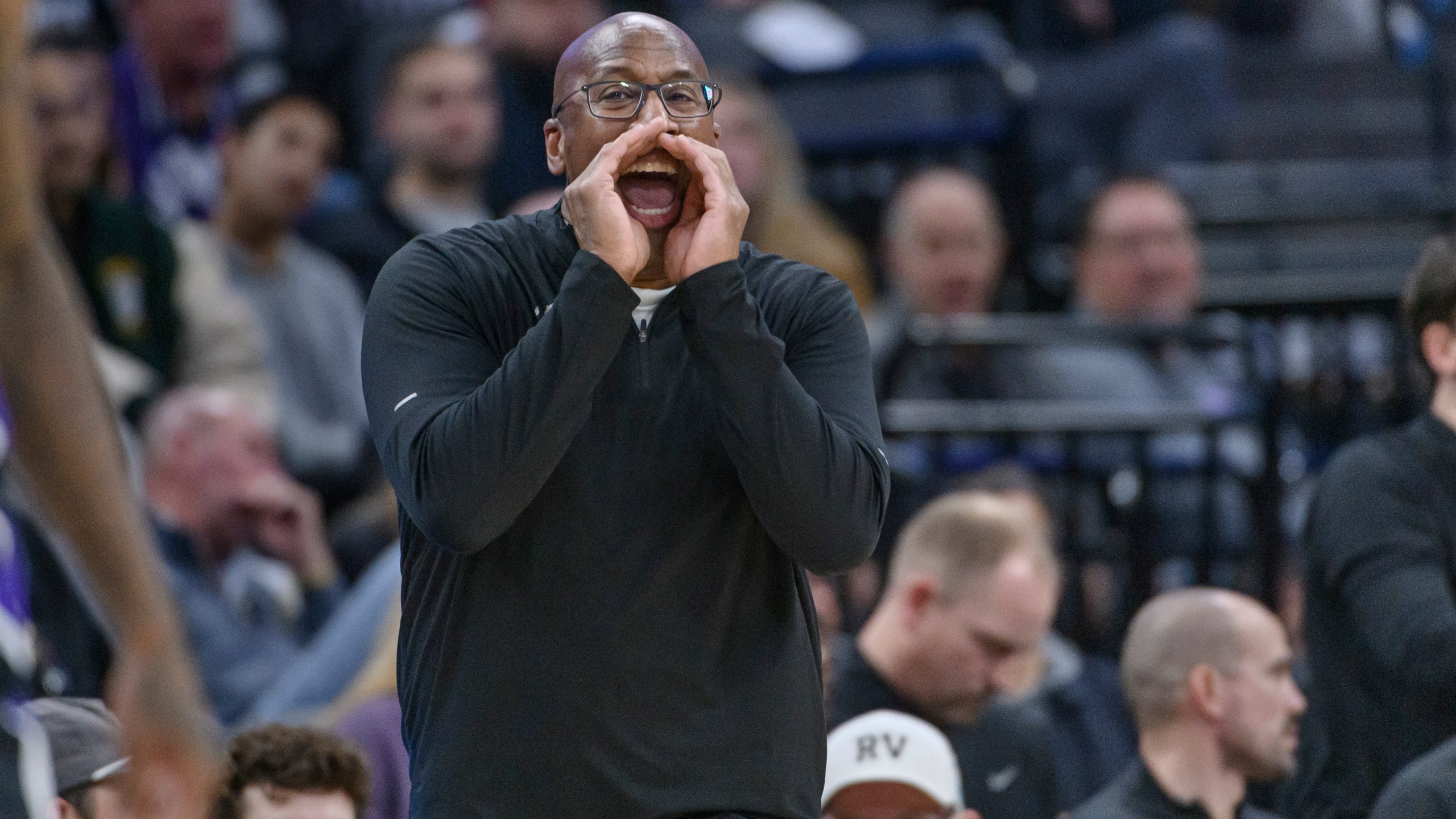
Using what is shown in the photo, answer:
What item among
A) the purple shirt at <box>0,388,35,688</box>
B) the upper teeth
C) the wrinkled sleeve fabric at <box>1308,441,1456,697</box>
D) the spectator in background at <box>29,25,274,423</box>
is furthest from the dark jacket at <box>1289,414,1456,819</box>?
the spectator in background at <box>29,25,274,423</box>

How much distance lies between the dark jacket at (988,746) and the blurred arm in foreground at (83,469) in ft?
11.3

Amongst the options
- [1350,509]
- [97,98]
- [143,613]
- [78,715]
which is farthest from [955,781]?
[97,98]

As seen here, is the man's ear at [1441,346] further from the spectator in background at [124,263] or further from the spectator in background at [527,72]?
the spectator in background at [527,72]

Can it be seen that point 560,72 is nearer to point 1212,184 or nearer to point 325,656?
point 325,656

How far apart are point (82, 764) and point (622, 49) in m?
1.33

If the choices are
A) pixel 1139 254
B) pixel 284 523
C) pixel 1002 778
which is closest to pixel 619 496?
pixel 1002 778

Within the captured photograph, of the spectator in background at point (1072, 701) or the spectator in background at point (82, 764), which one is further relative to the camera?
the spectator in background at point (1072, 701)

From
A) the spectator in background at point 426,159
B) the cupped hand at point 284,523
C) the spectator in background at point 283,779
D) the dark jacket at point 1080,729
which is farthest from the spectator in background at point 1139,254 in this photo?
the spectator in background at point 283,779

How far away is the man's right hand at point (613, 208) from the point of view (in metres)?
2.64

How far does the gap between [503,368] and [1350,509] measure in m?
2.33

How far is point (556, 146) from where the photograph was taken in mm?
2943

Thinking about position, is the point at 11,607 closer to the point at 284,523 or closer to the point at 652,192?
the point at 652,192

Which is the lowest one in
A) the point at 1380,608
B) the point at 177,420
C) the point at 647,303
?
the point at 1380,608

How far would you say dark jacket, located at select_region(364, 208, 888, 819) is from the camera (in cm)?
258
